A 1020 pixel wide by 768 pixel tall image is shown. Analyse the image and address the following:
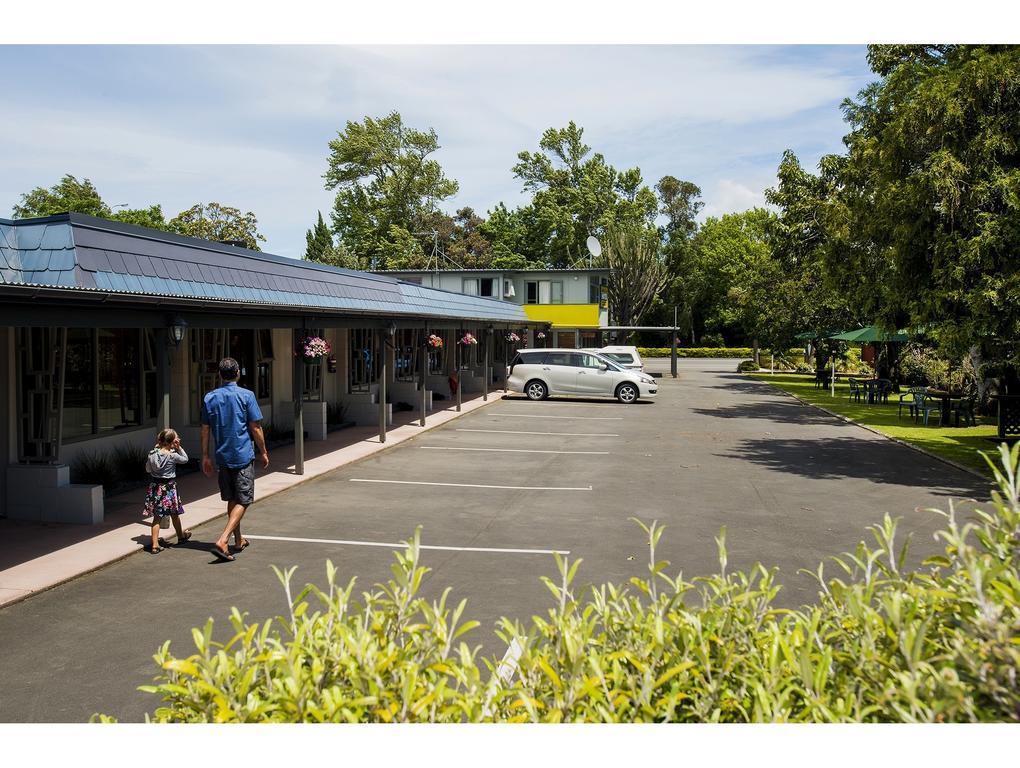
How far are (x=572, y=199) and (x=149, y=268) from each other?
221 feet

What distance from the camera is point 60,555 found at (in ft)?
27.5

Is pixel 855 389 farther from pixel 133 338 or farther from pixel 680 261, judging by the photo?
pixel 680 261

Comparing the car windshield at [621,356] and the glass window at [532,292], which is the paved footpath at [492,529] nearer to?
the car windshield at [621,356]

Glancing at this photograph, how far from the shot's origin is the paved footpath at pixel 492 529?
613 centimetres

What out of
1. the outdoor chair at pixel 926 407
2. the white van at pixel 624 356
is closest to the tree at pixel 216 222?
the white van at pixel 624 356

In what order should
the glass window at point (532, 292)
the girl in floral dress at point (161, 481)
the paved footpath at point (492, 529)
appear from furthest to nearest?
the glass window at point (532, 292) → the girl in floral dress at point (161, 481) → the paved footpath at point (492, 529)

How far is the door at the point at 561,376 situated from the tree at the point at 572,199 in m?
45.7

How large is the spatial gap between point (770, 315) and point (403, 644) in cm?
4070

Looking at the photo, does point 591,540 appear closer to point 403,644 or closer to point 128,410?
point 403,644

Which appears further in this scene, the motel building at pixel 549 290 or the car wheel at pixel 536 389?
the motel building at pixel 549 290

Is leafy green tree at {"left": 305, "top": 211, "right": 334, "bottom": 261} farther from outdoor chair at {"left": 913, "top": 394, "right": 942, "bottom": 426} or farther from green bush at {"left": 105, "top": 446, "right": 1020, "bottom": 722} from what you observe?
green bush at {"left": 105, "top": 446, "right": 1020, "bottom": 722}

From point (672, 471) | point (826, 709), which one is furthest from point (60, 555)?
point (672, 471)

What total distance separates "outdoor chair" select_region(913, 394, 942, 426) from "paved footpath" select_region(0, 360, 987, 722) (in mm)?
4206

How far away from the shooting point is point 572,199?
75375 millimetres
